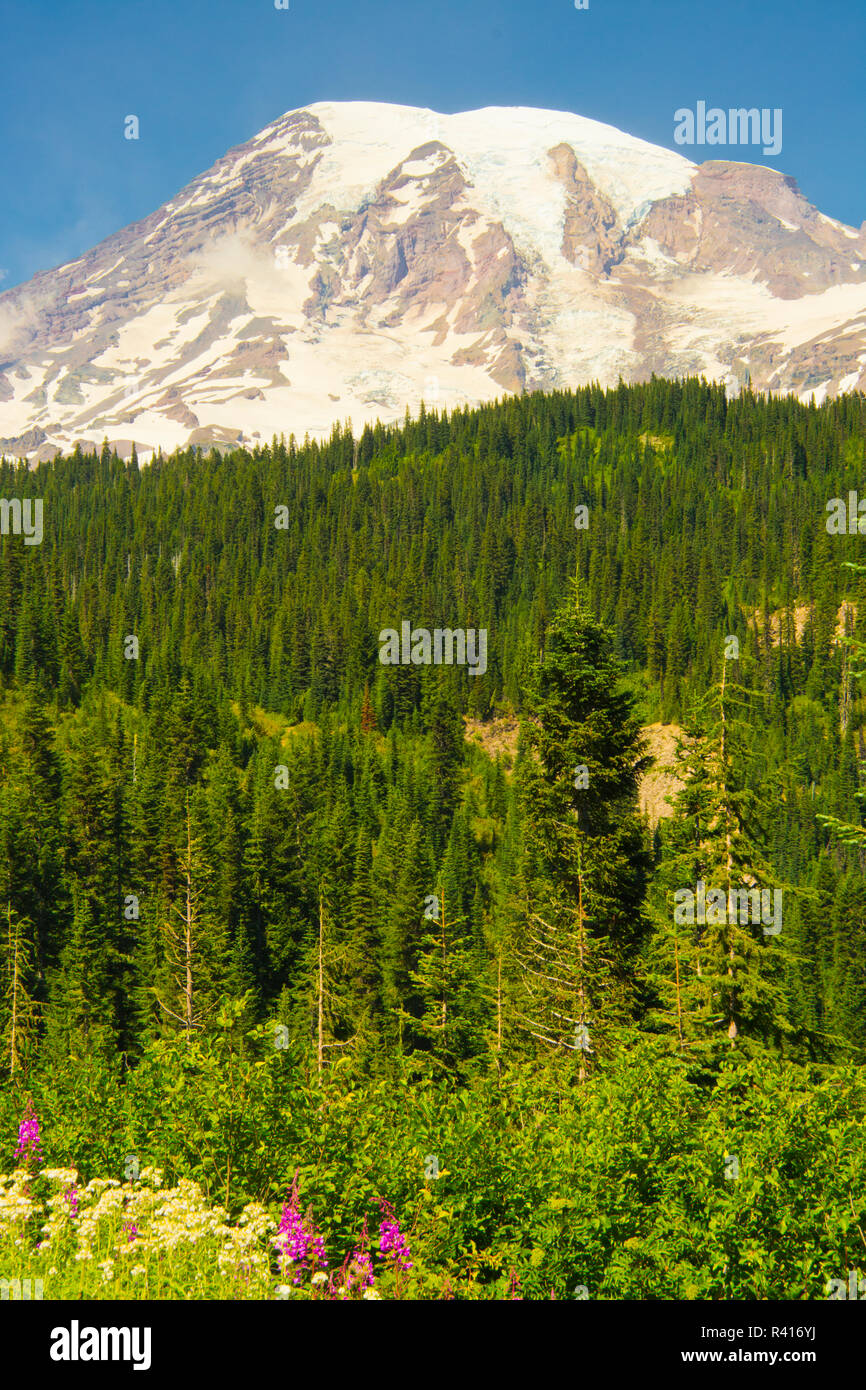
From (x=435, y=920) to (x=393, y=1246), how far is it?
30979 mm

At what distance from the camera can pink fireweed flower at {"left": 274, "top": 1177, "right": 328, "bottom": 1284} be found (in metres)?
8.37

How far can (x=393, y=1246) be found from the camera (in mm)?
8898

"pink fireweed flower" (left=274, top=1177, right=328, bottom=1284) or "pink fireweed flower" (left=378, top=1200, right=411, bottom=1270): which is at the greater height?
"pink fireweed flower" (left=274, top=1177, right=328, bottom=1284)

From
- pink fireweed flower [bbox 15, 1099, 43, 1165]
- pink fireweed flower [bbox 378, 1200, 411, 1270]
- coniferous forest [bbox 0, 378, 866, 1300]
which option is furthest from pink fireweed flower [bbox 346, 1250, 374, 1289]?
pink fireweed flower [bbox 15, 1099, 43, 1165]

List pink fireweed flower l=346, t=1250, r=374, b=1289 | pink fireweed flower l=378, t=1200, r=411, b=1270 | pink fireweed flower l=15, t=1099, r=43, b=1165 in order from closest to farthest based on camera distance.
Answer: pink fireweed flower l=346, t=1250, r=374, b=1289 → pink fireweed flower l=378, t=1200, r=411, b=1270 → pink fireweed flower l=15, t=1099, r=43, b=1165

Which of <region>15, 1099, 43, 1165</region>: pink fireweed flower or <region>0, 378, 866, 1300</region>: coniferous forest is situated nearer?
<region>0, 378, 866, 1300</region>: coniferous forest

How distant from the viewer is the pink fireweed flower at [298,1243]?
837 cm

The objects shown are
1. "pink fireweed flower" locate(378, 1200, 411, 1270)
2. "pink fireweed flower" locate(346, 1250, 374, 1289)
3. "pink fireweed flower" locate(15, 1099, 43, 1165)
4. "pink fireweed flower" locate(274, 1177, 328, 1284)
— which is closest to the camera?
"pink fireweed flower" locate(346, 1250, 374, 1289)

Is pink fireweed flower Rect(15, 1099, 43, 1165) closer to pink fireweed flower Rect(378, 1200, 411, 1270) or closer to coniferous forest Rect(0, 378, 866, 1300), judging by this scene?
coniferous forest Rect(0, 378, 866, 1300)

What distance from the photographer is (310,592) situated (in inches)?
6614

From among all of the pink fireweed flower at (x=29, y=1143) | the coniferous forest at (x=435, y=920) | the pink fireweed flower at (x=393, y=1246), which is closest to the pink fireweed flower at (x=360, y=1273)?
the coniferous forest at (x=435, y=920)

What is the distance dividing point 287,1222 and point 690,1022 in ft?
35.9

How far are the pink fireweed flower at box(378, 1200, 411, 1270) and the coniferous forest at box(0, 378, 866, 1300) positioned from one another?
0.04 metres
